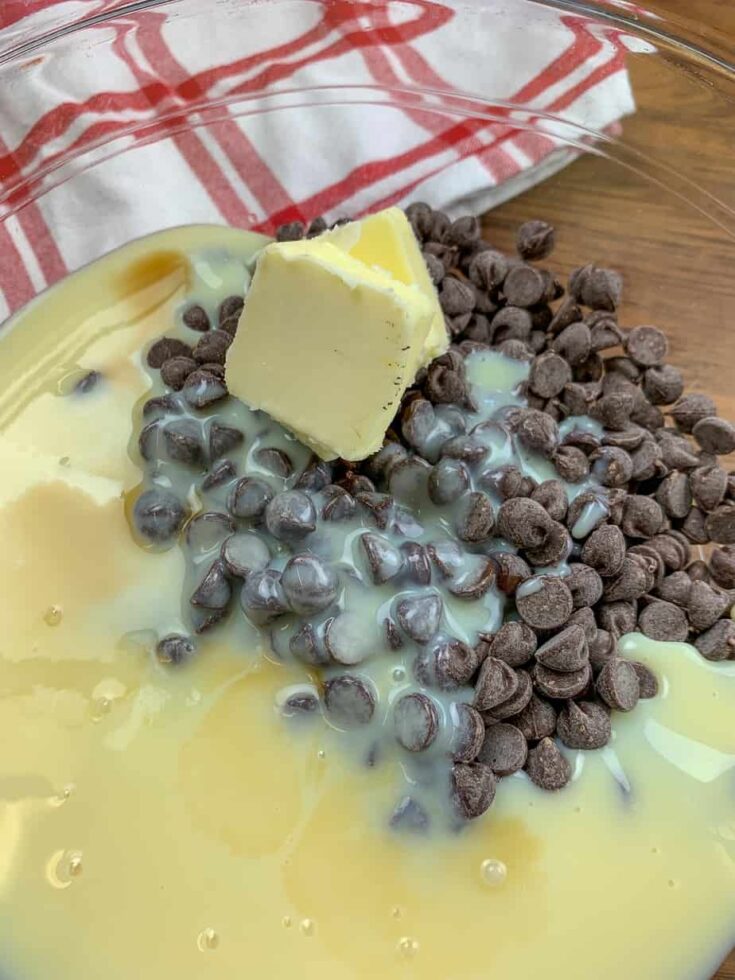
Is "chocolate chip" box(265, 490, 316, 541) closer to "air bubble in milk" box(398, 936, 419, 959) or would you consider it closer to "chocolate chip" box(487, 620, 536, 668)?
"chocolate chip" box(487, 620, 536, 668)

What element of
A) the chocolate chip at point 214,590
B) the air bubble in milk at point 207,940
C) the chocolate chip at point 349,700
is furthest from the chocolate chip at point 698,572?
the air bubble in milk at point 207,940

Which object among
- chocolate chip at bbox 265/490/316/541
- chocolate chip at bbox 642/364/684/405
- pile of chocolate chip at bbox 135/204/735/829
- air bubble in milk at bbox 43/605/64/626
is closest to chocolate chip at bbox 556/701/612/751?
pile of chocolate chip at bbox 135/204/735/829

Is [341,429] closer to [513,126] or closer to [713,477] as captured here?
[713,477]

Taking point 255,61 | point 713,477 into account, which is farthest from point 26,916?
point 255,61

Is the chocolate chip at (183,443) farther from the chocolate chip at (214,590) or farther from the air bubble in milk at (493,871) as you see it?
the air bubble in milk at (493,871)

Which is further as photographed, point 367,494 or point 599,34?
point 599,34
